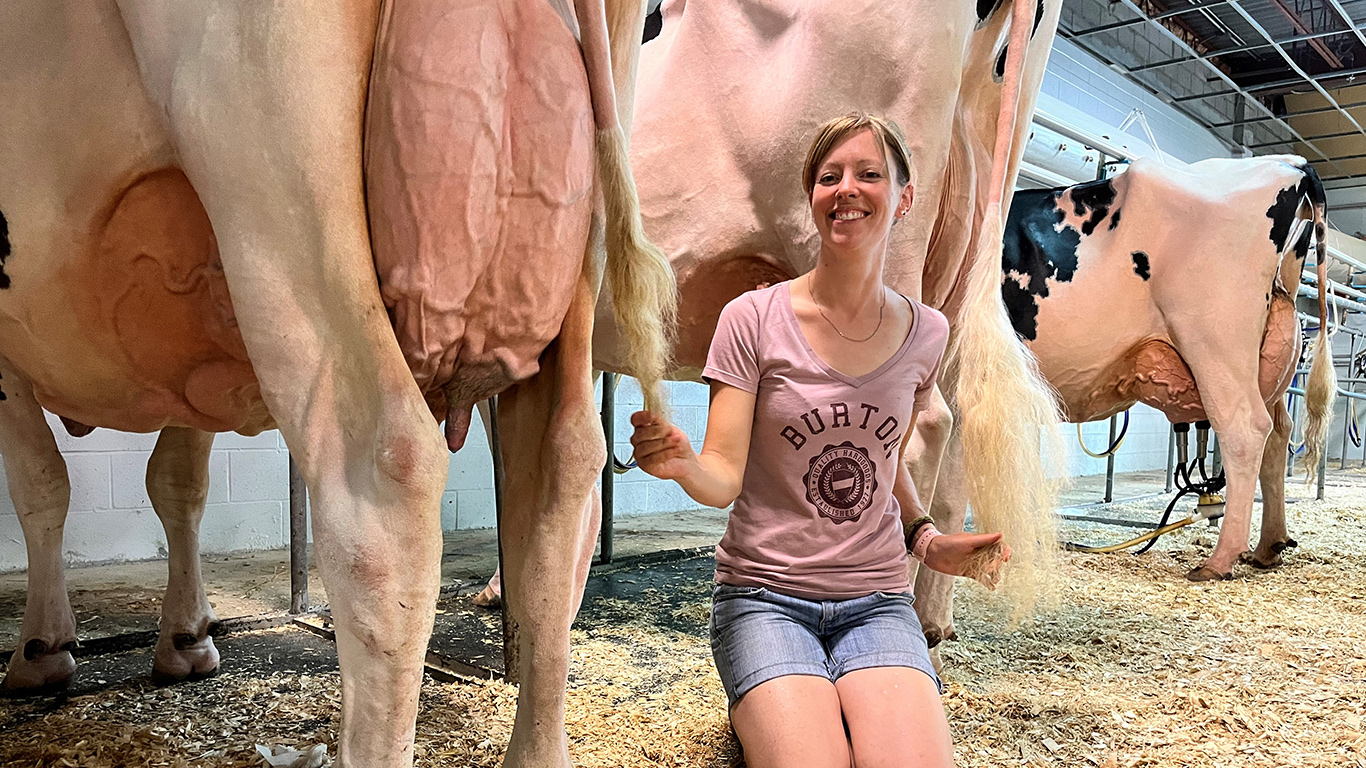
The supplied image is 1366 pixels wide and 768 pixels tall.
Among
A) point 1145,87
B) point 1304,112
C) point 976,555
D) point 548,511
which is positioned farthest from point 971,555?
point 1304,112

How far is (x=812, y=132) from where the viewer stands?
2.33m

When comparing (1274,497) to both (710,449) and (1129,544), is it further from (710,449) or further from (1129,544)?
(710,449)

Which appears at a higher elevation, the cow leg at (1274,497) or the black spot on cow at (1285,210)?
the black spot on cow at (1285,210)

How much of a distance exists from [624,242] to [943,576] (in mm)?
1708

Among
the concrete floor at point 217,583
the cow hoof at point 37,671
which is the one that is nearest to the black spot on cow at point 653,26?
the concrete floor at point 217,583

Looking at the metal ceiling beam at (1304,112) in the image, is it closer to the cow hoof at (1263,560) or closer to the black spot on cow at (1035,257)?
the black spot on cow at (1035,257)

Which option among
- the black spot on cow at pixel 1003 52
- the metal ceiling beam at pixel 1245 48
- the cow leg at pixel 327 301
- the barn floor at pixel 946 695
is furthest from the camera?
the metal ceiling beam at pixel 1245 48

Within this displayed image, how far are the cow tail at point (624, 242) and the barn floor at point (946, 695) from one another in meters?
0.90

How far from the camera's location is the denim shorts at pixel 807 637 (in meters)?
1.48

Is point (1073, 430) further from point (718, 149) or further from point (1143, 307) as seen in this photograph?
point (718, 149)

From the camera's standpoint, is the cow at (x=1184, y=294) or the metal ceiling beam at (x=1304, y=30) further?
the metal ceiling beam at (x=1304, y=30)

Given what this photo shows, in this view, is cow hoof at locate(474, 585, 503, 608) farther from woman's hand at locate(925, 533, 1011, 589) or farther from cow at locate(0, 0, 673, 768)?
woman's hand at locate(925, 533, 1011, 589)

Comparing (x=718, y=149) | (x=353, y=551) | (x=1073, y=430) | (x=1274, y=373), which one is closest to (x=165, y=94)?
A: (x=353, y=551)

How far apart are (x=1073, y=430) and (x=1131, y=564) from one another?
7.33m
